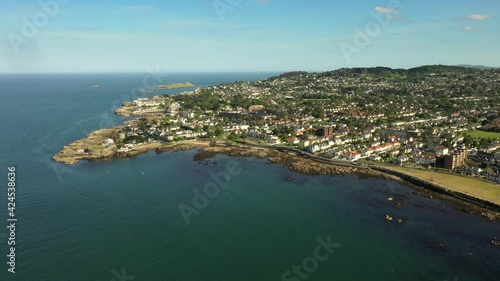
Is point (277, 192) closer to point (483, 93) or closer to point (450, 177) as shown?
point (450, 177)

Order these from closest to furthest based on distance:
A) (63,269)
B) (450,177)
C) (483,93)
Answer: (63,269)
(450,177)
(483,93)

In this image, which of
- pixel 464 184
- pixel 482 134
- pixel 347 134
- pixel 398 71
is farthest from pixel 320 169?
pixel 398 71

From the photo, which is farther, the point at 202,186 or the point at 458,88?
the point at 458,88

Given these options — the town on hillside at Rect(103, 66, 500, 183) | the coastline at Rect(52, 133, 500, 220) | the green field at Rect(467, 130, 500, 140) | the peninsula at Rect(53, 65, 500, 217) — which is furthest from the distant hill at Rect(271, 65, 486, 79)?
the coastline at Rect(52, 133, 500, 220)

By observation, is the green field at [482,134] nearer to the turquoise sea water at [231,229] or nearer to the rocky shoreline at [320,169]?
the rocky shoreline at [320,169]

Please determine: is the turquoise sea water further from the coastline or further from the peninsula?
the peninsula

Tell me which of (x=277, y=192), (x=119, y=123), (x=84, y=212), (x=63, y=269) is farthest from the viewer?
(x=119, y=123)

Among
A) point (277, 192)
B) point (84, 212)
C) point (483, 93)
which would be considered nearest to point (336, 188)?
point (277, 192)
